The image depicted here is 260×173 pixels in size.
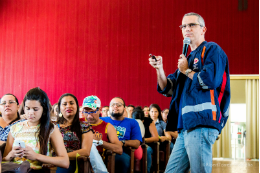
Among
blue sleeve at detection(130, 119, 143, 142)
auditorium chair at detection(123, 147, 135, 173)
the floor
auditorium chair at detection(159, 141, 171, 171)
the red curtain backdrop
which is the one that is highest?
the red curtain backdrop

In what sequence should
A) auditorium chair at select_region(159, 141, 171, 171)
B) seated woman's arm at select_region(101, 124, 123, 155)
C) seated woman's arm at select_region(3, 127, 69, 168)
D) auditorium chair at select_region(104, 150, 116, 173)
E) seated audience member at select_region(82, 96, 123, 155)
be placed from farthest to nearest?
auditorium chair at select_region(159, 141, 171, 171) < seated audience member at select_region(82, 96, 123, 155) < seated woman's arm at select_region(101, 124, 123, 155) < auditorium chair at select_region(104, 150, 116, 173) < seated woman's arm at select_region(3, 127, 69, 168)

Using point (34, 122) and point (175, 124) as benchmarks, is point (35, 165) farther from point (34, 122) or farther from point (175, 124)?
point (175, 124)

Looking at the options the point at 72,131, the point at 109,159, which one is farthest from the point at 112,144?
the point at 72,131

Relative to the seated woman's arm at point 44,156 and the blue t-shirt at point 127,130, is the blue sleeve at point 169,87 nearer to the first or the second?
the seated woman's arm at point 44,156

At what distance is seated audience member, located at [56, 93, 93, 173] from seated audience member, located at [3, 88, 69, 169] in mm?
549

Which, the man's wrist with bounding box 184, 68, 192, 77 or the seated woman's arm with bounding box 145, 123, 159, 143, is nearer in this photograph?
the man's wrist with bounding box 184, 68, 192, 77

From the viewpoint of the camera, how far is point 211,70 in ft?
5.33

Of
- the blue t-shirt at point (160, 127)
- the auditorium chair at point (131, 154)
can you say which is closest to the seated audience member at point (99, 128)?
the auditorium chair at point (131, 154)

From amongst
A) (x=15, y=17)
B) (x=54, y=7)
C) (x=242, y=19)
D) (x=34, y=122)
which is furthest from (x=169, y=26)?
(x=34, y=122)

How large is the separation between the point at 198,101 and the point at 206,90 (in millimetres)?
73

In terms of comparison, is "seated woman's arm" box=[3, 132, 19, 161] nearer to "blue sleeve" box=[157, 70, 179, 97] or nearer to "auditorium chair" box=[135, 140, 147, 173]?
"blue sleeve" box=[157, 70, 179, 97]

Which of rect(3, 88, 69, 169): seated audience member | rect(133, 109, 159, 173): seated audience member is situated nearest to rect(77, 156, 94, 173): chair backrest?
rect(3, 88, 69, 169): seated audience member

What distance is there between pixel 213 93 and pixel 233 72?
7.06 meters

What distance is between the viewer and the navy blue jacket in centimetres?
162
